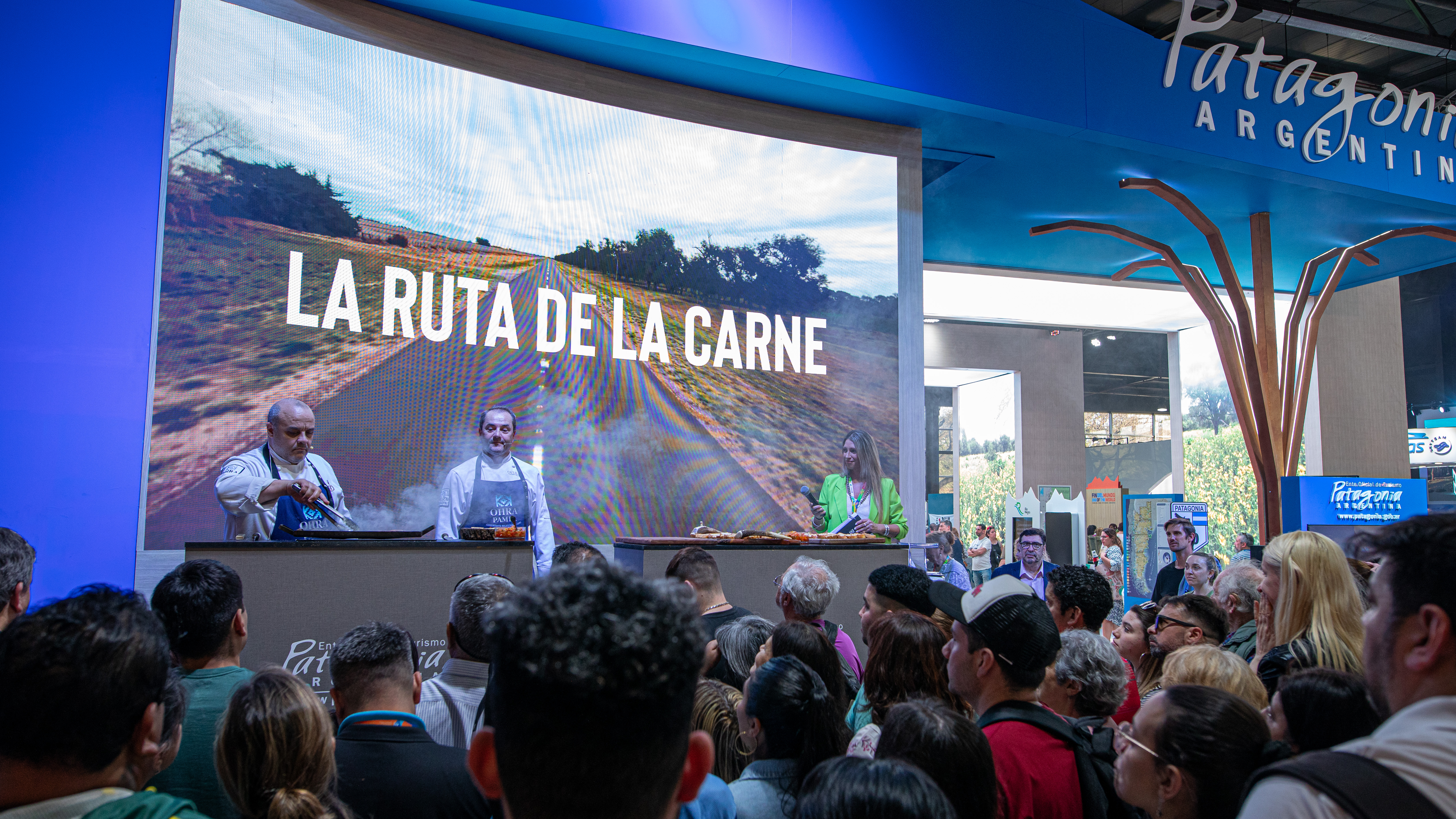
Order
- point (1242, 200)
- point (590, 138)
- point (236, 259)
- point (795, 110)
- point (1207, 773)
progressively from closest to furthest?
point (1207, 773), point (236, 259), point (590, 138), point (795, 110), point (1242, 200)

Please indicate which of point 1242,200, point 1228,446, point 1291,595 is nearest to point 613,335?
point 1291,595

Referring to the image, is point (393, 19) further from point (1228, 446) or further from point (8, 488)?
point (1228, 446)

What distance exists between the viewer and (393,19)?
22.2 ft

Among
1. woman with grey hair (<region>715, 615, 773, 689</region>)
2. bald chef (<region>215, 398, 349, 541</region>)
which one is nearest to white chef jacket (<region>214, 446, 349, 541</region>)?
bald chef (<region>215, 398, 349, 541</region>)

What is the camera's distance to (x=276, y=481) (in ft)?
15.5

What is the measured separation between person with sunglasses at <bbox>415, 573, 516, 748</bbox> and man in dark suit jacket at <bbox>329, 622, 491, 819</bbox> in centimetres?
39

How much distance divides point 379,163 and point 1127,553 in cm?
1070

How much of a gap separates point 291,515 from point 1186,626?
14.6 ft

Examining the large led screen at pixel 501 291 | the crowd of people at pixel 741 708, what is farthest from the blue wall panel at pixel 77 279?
the crowd of people at pixel 741 708

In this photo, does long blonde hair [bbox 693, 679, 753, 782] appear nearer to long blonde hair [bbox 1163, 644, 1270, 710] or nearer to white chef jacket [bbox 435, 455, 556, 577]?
long blonde hair [bbox 1163, 644, 1270, 710]

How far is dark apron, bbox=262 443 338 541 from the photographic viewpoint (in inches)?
194

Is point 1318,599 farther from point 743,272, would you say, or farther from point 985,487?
point 985,487

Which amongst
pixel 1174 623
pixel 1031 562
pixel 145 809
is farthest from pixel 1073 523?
pixel 145 809

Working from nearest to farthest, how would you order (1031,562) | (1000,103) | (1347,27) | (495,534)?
1. (495,534)
2. (1031,562)
3. (1000,103)
4. (1347,27)
